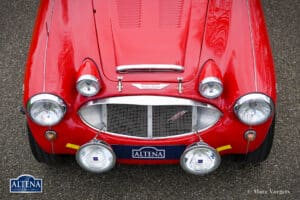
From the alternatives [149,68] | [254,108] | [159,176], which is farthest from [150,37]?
[159,176]

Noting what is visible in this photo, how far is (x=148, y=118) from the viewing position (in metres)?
3.06

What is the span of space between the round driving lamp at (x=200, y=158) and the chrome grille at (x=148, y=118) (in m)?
0.14

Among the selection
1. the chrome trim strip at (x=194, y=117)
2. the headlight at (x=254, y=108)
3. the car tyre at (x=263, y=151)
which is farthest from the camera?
the car tyre at (x=263, y=151)

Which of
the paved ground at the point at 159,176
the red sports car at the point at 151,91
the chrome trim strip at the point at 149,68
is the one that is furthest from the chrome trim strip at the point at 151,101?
the paved ground at the point at 159,176

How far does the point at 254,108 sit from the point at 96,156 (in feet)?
3.45

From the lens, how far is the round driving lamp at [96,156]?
3035 millimetres

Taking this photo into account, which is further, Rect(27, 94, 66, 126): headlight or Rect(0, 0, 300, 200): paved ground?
Rect(0, 0, 300, 200): paved ground

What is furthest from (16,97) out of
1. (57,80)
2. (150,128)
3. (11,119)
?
(150,128)

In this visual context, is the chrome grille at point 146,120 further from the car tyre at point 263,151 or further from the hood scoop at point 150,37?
the car tyre at point 263,151

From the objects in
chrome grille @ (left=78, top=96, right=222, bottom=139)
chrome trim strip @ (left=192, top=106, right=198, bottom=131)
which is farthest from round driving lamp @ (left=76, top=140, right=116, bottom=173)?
chrome trim strip @ (left=192, top=106, right=198, bottom=131)

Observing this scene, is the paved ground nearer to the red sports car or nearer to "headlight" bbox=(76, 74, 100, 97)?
the red sports car

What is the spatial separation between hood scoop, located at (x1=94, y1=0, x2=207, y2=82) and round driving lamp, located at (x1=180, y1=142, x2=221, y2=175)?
1.48ft

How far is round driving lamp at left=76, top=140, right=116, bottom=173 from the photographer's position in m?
3.04

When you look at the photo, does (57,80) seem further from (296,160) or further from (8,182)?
(296,160)
